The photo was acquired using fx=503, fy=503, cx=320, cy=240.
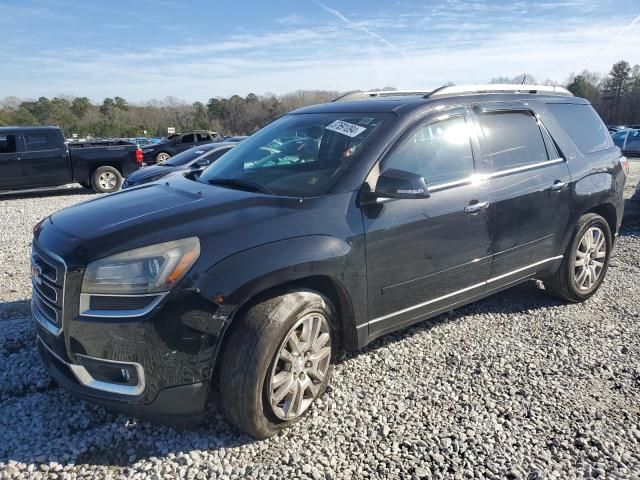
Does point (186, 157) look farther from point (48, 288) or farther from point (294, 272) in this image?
point (294, 272)

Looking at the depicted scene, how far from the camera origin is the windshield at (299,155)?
3.16 m

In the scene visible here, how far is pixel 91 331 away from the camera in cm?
244

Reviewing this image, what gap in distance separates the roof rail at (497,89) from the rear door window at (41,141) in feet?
39.3

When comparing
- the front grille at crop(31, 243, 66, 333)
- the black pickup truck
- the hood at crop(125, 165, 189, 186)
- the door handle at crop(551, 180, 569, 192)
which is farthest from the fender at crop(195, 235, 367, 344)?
the black pickup truck

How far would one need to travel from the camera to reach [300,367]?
282cm

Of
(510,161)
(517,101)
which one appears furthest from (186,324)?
(517,101)

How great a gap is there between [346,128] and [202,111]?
77328 millimetres

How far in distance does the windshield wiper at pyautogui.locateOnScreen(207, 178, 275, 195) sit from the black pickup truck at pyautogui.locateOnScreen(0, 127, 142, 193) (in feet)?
36.5

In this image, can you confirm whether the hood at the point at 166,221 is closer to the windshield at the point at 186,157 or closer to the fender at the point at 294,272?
the fender at the point at 294,272

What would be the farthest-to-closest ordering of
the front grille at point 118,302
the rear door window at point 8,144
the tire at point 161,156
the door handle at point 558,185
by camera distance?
the tire at point 161,156 < the rear door window at point 8,144 < the door handle at point 558,185 < the front grille at point 118,302

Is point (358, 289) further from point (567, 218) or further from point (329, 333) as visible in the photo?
point (567, 218)

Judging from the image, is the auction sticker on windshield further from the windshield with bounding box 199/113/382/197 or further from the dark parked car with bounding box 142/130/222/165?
the dark parked car with bounding box 142/130/222/165

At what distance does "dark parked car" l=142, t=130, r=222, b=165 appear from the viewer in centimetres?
2033

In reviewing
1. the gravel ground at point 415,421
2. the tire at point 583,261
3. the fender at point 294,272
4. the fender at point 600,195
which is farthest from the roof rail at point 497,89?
the gravel ground at point 415,421
